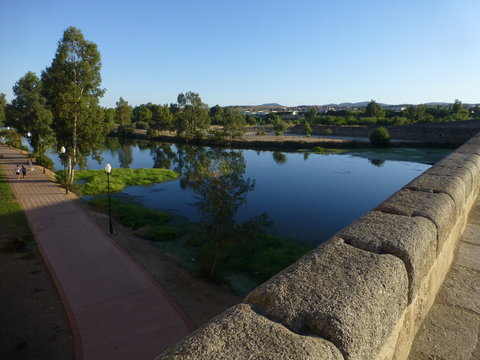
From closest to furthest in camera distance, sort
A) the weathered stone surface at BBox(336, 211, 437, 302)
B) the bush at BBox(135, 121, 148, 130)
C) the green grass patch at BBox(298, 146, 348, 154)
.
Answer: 1. the weathered stone surface at BBox(336, 211, 437, 302)
2. the green grass patch at BBox(298, 146, 348, 154)
3. the bush at BBox(135, 121, 148, 130)

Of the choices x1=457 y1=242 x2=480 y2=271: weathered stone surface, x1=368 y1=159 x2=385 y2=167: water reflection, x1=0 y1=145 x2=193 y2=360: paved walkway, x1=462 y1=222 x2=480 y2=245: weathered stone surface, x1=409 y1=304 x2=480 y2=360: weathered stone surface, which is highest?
x1=462 y1=222 x2=480 y2=245: weathered stone surface

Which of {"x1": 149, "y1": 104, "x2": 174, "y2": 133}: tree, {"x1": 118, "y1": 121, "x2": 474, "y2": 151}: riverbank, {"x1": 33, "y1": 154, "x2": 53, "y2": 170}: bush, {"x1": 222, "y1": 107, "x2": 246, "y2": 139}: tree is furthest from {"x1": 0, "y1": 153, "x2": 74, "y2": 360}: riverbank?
{"x1": 149, "y1": 104, "x2": 174, "y2": 133}: tree

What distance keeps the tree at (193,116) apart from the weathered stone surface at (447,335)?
57114mm

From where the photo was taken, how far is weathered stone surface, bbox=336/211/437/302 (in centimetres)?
A: 159

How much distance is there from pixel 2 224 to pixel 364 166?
108ft

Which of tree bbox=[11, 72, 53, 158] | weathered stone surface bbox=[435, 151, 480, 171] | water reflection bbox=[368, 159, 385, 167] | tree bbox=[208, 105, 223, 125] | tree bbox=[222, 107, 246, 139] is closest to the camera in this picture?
weathered stone surface bbox=[435, 151, 480, 171]

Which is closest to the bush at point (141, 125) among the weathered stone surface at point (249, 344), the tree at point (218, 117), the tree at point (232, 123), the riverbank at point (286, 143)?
the tree at point (218, 117)

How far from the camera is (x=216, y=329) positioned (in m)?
1.12

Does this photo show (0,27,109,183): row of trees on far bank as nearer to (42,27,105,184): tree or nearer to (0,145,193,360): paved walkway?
(42,27,105,184): tree

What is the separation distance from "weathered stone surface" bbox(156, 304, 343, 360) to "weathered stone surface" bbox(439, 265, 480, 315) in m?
1.47

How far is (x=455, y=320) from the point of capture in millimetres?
1880

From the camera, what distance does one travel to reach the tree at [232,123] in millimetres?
53719

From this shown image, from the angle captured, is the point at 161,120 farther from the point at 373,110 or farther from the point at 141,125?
the point at 373,110

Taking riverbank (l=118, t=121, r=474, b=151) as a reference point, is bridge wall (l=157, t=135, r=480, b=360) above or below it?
above
